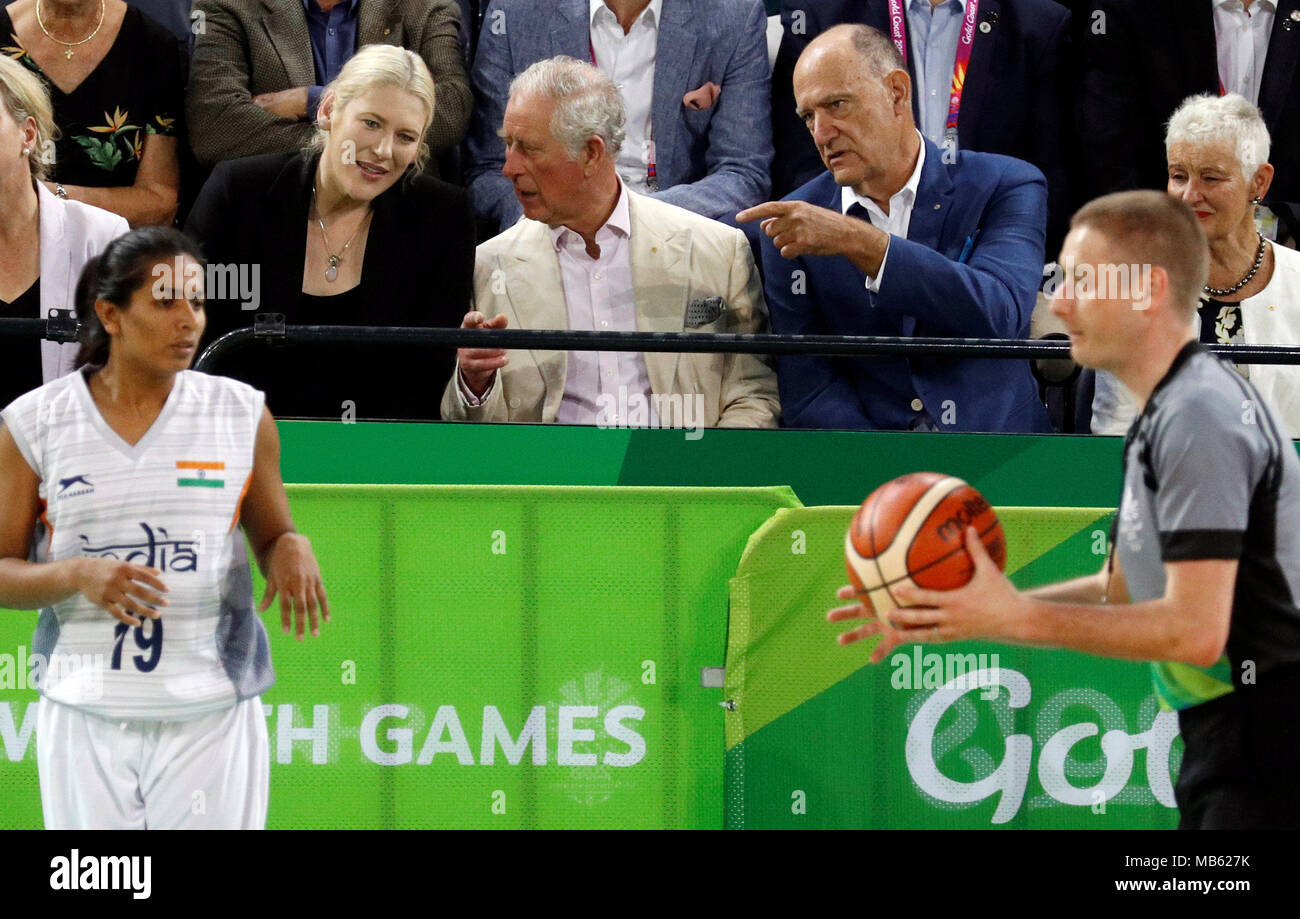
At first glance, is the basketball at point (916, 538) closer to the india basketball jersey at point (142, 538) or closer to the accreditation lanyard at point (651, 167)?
the india basketball jersey at point (142, 538)

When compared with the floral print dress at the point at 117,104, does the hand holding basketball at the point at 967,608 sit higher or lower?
lower

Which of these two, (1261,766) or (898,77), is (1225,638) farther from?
(898,77)

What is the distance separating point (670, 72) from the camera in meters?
5.38

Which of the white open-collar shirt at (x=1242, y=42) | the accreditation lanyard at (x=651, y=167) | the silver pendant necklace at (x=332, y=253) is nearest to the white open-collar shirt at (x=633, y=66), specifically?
the accreditation lanyard at (x=651, y=167)

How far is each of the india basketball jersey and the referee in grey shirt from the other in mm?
1468

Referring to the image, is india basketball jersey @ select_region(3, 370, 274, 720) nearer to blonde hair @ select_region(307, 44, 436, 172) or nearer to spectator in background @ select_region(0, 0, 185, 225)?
blonde hair @ select_region(307, 44, 436, 172)

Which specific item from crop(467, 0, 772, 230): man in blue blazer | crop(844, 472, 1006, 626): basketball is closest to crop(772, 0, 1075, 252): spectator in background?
crop(467, 0, 772, 230): man in blue blazer

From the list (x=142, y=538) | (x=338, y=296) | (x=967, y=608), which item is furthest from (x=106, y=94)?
(x=967, y=608)

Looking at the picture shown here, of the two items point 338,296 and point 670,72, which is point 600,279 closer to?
point 338,296

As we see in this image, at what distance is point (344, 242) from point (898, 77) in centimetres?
175

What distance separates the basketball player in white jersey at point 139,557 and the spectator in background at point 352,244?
2.45 ft

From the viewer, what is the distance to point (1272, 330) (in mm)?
4711

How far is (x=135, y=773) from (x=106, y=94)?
95.8 inches

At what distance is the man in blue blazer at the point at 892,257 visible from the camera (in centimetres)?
446
